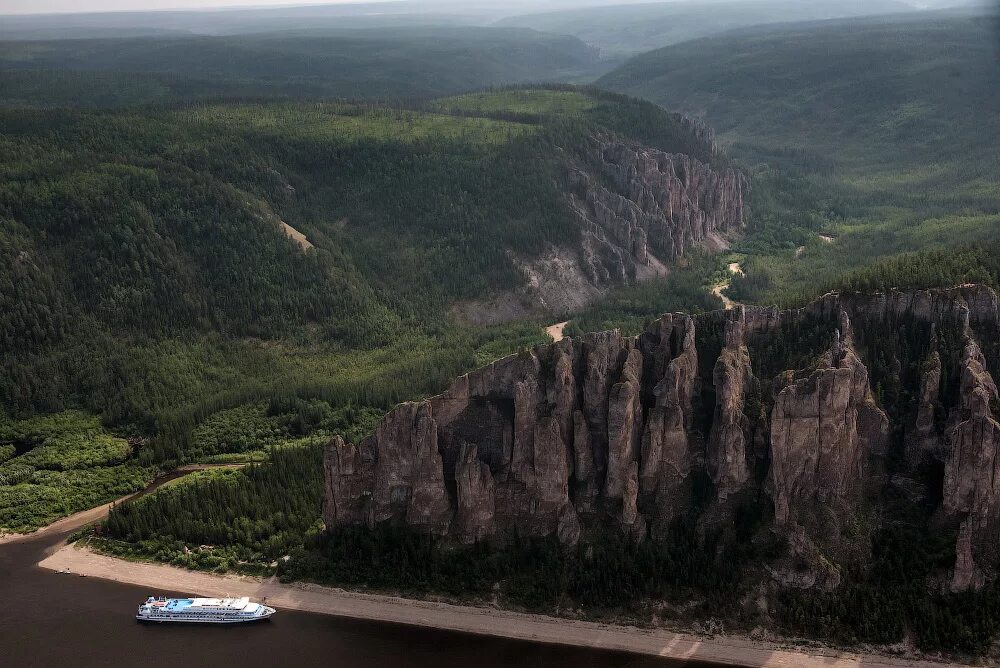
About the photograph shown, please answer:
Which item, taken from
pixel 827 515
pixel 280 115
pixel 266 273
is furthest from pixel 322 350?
pixel 280 115

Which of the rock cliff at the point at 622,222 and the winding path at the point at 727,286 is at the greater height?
the rock cliff at the point at 622,222

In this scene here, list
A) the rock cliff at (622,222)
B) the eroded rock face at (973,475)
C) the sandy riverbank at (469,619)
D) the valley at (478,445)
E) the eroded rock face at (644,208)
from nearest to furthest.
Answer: the sandy riverbank at (469,619)
the eroded rock face at (973,475)
the valley at (478,445)
the rock cliff at (622,222)
the eroded rock face at (644,208)

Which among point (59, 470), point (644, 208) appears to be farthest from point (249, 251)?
point (644, 208)

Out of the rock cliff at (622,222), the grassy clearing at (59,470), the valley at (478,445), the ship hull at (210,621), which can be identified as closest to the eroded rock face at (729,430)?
the valley at (478,445)

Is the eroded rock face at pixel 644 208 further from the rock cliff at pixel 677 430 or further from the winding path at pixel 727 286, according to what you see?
the rock cliff at pixel 677 430

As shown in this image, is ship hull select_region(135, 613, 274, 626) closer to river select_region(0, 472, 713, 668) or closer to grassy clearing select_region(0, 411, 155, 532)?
river select_region(0, 472, 713, 668)

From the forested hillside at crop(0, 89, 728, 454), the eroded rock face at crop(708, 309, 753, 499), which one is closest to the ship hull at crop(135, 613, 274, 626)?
the forested hillside at crop(0, 89, 728, 454)
